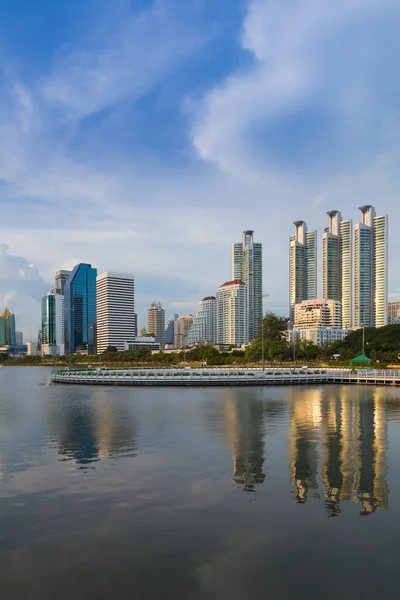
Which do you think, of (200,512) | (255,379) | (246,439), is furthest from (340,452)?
(255,379)

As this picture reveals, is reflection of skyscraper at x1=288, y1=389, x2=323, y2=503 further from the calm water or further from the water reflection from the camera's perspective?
the calm water

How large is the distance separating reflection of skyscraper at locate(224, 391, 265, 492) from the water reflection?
74.4 inches

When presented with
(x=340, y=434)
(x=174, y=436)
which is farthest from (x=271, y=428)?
(x=174, y=436)

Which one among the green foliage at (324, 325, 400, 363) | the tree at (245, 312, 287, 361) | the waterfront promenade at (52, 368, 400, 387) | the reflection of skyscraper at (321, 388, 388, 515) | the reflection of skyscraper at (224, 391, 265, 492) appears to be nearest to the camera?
the reflection of skyscraper at (321, 388, 388, 515)

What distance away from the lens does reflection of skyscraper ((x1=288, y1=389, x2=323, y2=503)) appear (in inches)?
828

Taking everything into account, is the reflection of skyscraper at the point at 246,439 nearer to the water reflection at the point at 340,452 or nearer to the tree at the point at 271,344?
the water reflection at the point at 340,452

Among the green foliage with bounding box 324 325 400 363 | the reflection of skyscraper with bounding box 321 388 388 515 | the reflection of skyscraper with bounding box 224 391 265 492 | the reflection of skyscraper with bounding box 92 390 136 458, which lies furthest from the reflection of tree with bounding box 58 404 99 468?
the green foliage with bounding box 324 325 400 363

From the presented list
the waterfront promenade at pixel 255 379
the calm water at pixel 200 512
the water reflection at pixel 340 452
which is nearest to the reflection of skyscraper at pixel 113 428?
the calm water at pixel 200 512

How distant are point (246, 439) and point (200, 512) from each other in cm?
1445

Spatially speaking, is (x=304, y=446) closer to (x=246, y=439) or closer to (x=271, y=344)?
(x=246, y=439)

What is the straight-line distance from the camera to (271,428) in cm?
3662

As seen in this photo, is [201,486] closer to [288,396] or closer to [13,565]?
[13,565]

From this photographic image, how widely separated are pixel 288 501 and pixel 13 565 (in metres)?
10.5

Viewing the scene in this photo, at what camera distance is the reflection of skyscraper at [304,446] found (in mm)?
21031
